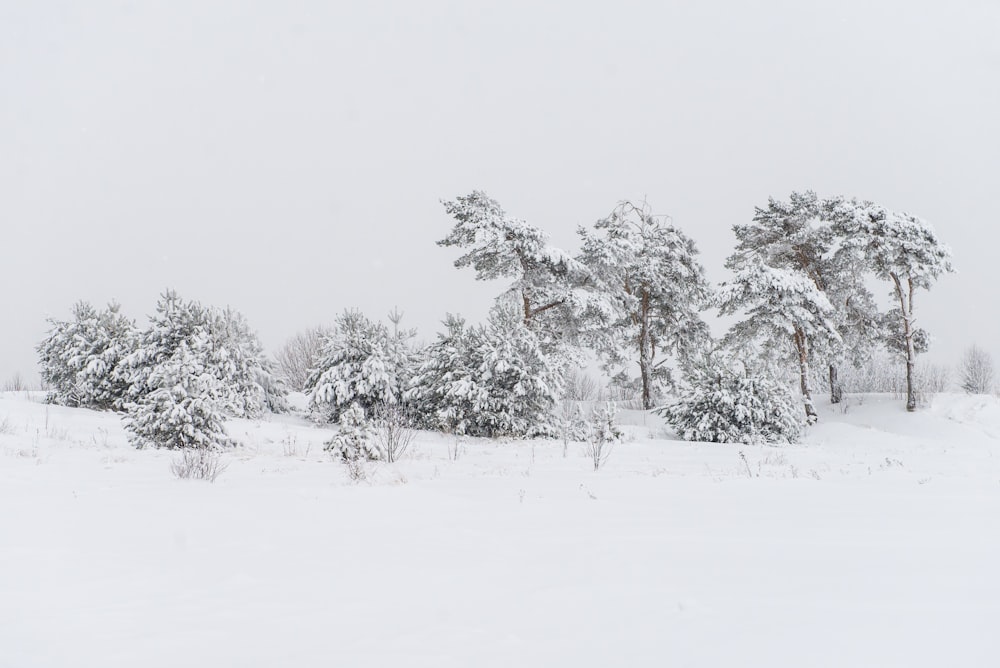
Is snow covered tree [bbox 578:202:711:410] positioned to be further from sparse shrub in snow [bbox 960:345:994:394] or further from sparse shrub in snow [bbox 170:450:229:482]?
sparse shrub in snow [bbox 960:345:994:394]

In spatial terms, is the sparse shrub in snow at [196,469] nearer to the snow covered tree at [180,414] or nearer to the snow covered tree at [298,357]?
the snow covered tree at [180,414]

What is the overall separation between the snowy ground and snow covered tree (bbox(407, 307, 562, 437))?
933 centimetres

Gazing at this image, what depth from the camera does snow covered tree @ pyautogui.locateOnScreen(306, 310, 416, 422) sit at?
17172 millimetres

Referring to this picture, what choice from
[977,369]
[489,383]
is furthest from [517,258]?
[977,369]

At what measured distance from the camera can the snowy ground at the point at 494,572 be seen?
2.53 metres

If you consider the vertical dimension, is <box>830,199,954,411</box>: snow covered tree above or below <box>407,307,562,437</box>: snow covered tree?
above

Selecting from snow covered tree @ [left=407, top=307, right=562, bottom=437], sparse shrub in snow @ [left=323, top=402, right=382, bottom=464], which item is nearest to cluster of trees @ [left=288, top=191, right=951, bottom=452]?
snow covered tree @ [left=407, top=307, right=562, bottom=437]

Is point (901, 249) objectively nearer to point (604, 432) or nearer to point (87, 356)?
point (604, 432)

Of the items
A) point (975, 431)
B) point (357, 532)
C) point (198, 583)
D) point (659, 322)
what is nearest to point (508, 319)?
point (659, 322)

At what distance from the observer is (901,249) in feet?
71.7

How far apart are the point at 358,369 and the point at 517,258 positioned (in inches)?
267

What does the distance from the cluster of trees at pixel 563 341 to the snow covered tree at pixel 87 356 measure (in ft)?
0.19

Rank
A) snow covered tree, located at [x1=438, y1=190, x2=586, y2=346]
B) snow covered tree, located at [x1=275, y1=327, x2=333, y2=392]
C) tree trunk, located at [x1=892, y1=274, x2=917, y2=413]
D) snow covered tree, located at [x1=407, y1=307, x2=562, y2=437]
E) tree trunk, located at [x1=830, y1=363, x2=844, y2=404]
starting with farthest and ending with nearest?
snow covered tree, located at [x1=275, y1=327, x2=333, y2=392]
tree trunk, located at [x1=830, y1=363, x2=844, y2=404]
tree trunk, located at [x1=892, y1=274, x2=917, y2=413]
snow covered tree, located at [x1=438, y1=190, x2=586, y2=346]
snow covered tree, located at [x1=407, y1=307, x2=562, y2=437]

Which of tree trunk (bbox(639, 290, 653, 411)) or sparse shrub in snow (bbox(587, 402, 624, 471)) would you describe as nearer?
sparse shrub in snow (bbox(587, 402, 624, 471))
